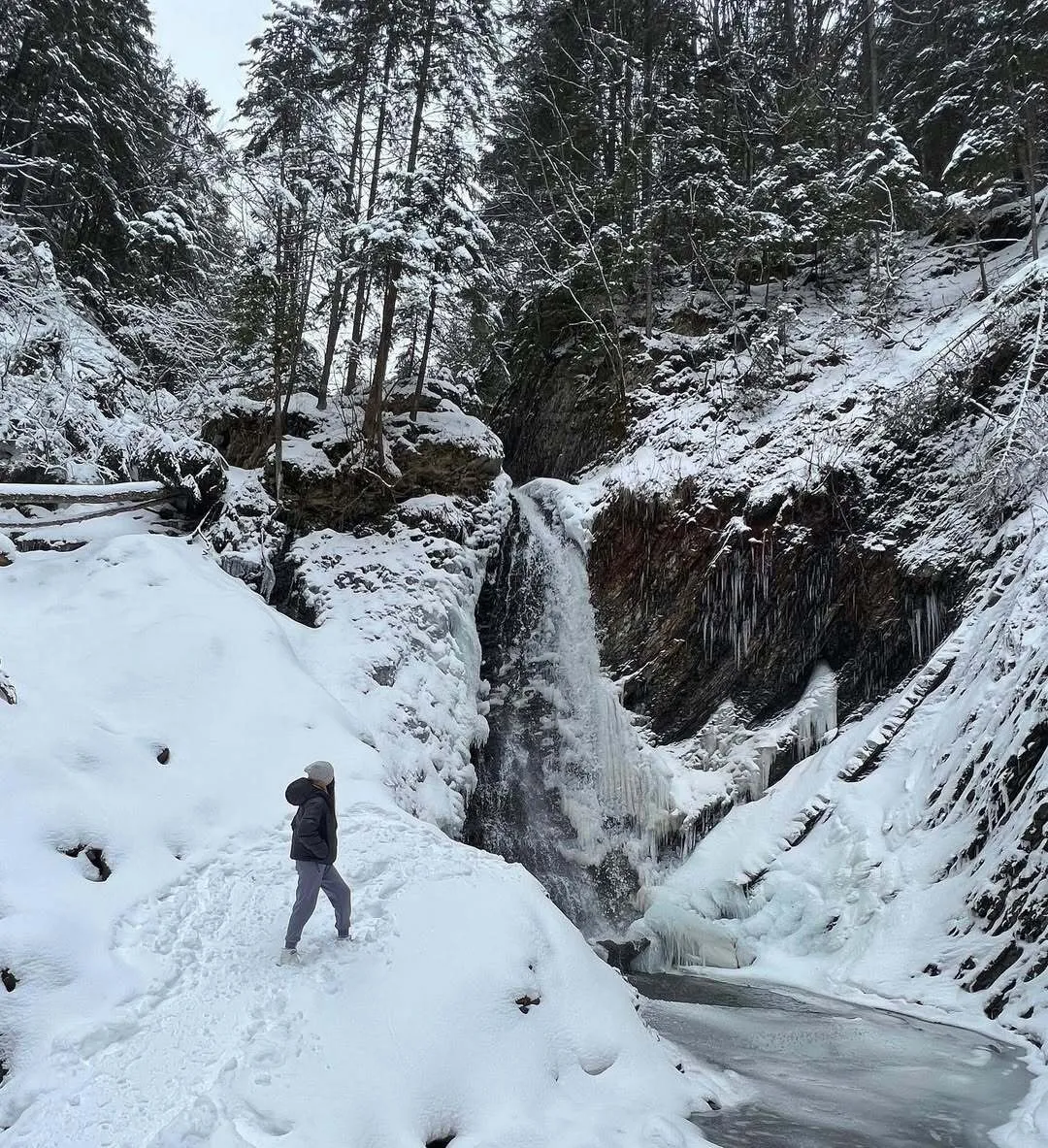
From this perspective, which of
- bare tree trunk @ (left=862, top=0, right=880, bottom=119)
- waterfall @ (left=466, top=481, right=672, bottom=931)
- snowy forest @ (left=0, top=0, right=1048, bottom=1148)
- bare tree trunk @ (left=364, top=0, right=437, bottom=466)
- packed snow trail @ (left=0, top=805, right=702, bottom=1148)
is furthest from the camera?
bare tree trunk @ (left=862, top=0, right=880, bottom=119)

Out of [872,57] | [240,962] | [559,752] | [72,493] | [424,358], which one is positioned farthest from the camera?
[872,57]

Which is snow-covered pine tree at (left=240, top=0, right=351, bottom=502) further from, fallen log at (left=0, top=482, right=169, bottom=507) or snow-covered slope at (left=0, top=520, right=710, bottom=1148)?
snow-covered slope at (left=0, top=520, right=710, bottom=1148)

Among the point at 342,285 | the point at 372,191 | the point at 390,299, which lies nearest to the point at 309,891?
the point at 390,299

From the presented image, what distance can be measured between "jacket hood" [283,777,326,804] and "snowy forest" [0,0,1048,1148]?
0.19 m

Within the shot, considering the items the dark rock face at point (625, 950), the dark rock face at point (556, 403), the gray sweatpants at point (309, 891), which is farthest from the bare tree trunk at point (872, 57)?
the gray sweatpants at point (309, 891)

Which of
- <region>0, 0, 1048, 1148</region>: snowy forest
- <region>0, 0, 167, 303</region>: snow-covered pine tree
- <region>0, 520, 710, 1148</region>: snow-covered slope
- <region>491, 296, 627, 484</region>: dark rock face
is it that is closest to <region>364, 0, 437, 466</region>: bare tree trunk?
<region>0, 0, 1048, 1148</region>: snowy forest

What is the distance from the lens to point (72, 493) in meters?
10.7

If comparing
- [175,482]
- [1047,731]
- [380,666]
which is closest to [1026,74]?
[1047,731]

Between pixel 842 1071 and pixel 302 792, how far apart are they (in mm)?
4725

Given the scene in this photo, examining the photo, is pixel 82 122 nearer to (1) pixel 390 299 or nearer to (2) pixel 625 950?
(1) pixel 390 299

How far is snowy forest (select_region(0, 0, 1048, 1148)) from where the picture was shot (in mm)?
5223

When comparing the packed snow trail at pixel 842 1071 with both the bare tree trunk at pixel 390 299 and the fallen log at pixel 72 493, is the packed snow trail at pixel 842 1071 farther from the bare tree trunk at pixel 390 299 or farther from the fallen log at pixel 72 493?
the bare tree trunk at pixel 390 299

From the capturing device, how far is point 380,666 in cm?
1228

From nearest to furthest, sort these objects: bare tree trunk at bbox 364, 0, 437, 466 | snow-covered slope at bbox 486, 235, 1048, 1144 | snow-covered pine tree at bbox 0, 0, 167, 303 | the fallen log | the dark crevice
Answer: the dark crevice
snow-covered slope at bbox 486, 235, 1048, 1144
the fallen log
snow-covered pine tree at bbox 0, 0, 167, 303
bare tree trunk at bbox 364, 0, 437, 466
